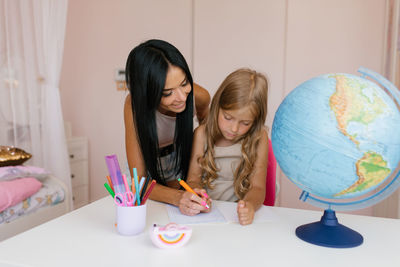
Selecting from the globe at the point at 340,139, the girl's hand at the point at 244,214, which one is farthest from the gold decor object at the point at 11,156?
the globe at the point at 340,139

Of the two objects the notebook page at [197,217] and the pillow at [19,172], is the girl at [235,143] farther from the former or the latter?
the pillow at [19,172]

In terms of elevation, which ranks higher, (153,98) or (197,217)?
(153,98)

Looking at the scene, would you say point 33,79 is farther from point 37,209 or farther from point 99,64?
point 99,64

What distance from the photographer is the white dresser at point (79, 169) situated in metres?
3.12

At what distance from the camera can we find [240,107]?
1.22m

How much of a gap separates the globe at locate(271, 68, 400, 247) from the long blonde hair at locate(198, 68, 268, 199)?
1.40 ft

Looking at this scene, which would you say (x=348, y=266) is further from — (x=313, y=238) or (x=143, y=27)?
(x=143, y=27)

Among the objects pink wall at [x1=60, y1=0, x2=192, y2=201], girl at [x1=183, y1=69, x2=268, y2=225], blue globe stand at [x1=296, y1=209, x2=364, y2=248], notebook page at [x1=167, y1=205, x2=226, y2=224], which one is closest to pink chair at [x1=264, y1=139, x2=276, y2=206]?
girl at [x1=183, y1=69, x2=268, y2=225]

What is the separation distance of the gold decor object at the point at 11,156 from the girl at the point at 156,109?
34.1 inches

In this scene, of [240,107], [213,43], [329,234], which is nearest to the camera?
[329,234]

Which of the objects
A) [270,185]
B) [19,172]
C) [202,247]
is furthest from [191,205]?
[19,172]

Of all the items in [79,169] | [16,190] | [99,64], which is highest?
[99,64]

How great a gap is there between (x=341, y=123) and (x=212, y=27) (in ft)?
7.64

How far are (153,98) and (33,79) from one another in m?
1.38
